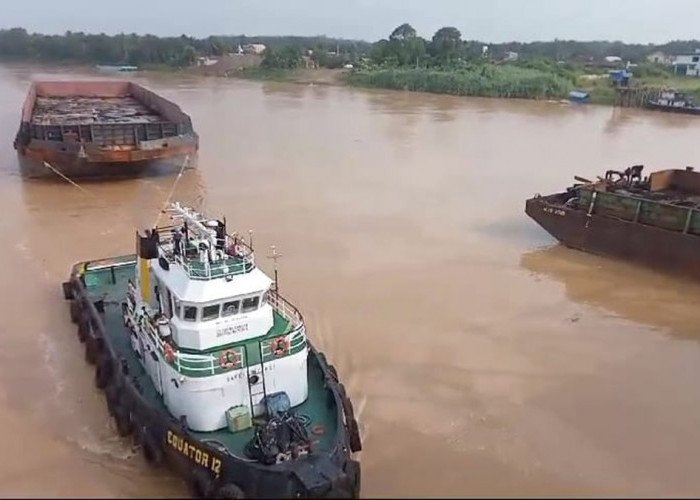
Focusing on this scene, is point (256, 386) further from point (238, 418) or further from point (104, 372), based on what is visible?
point (104, 372)

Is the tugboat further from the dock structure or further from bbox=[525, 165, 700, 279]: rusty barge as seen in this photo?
the dock structure

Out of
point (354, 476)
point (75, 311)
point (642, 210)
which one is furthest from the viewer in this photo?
point (642, 210)

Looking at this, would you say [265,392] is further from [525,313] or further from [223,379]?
[525,313]

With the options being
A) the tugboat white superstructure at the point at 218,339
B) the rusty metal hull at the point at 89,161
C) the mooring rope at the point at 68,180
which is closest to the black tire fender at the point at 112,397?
the tugboat white superstructure at the point at 218,339

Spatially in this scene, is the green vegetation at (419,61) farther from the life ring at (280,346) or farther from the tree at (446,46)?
the life ring at (280,346)

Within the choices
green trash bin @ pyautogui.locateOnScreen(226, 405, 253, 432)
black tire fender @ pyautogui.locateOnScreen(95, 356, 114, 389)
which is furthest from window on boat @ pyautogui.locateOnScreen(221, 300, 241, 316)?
black tire fender @ pyautogui.locateOnScreen(95, 356, 114, 389)

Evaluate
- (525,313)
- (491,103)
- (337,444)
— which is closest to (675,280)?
(525,313)

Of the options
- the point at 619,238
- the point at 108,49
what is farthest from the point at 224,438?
the point at 108,49
